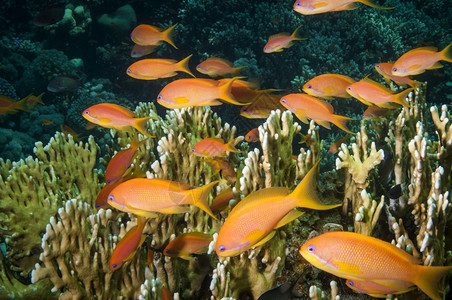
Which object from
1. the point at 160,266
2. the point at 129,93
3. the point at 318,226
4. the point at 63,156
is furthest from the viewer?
the point at 129,93

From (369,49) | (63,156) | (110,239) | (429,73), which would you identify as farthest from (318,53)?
(110,239)

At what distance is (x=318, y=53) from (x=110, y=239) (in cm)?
890

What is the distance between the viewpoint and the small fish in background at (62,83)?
319 inches

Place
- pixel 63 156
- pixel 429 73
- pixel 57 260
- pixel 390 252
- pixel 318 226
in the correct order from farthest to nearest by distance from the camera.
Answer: pixel 429 73 → pixel 63 156 → pixel 318 226 → pixel 57 260 → pixel 390 252

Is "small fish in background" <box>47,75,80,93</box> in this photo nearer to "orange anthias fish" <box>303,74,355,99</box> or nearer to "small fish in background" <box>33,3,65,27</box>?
"small fish in background" <box>33,3,65,27</box>

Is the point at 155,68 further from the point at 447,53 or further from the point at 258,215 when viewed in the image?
the point at 447,53

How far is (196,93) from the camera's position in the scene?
3.03 metres

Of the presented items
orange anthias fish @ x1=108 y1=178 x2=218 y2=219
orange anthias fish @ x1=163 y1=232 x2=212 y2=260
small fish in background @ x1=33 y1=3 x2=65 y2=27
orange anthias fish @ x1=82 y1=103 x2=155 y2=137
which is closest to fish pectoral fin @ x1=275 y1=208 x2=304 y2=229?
orange anthias fish @ x1=108 y1=178 x2=218 y2=219

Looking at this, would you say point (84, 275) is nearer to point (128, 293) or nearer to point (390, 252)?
point (128, 293)

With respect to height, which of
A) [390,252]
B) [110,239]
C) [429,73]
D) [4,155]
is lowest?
[4,155]

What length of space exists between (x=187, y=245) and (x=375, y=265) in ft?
4.61

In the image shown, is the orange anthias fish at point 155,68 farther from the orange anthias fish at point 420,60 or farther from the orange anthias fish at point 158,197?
the orange anthias fish at point 420,60

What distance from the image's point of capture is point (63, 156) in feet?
12.4

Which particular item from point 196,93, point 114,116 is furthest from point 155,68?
point 196,93
